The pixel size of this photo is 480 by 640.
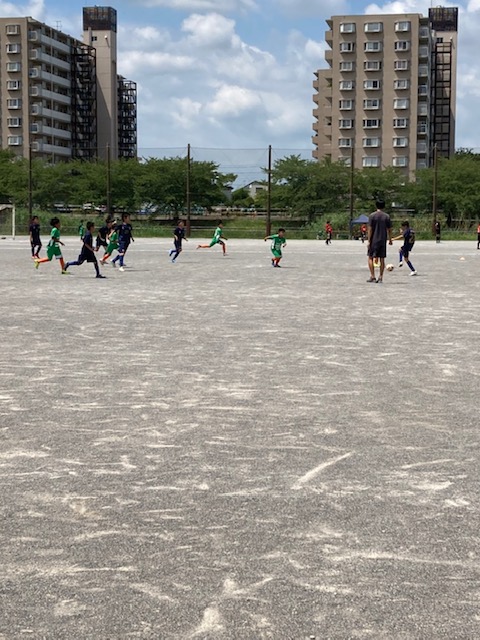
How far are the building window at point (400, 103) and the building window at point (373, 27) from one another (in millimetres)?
8047

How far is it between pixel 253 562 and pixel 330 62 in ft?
360

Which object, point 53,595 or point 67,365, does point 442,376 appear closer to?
point 67,365

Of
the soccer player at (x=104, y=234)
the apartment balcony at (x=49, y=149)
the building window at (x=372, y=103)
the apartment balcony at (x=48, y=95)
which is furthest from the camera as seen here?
the apartment balcony at (x=48, y=95)

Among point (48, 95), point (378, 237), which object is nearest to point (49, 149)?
point (48, 95)

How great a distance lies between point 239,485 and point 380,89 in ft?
353

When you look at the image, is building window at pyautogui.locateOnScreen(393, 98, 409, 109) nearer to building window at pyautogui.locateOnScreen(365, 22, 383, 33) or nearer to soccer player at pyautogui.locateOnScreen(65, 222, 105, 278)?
building window at pyautogui.locateOnScreen(365, 22, 383, 33)

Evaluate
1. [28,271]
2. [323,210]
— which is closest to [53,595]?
[28,271]

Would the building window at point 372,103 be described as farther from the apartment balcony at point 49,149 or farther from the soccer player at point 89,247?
the soccer player at point 89,247

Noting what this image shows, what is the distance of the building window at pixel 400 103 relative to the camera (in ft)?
351

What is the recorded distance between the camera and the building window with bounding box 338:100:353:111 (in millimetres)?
108125

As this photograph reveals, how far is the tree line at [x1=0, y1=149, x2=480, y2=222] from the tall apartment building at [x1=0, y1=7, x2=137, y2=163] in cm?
2052

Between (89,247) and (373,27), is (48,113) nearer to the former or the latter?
(373,27)

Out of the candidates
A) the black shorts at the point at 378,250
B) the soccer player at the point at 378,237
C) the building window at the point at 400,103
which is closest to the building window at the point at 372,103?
the building window at the point at 400,103

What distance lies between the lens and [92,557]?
3.93 metres
